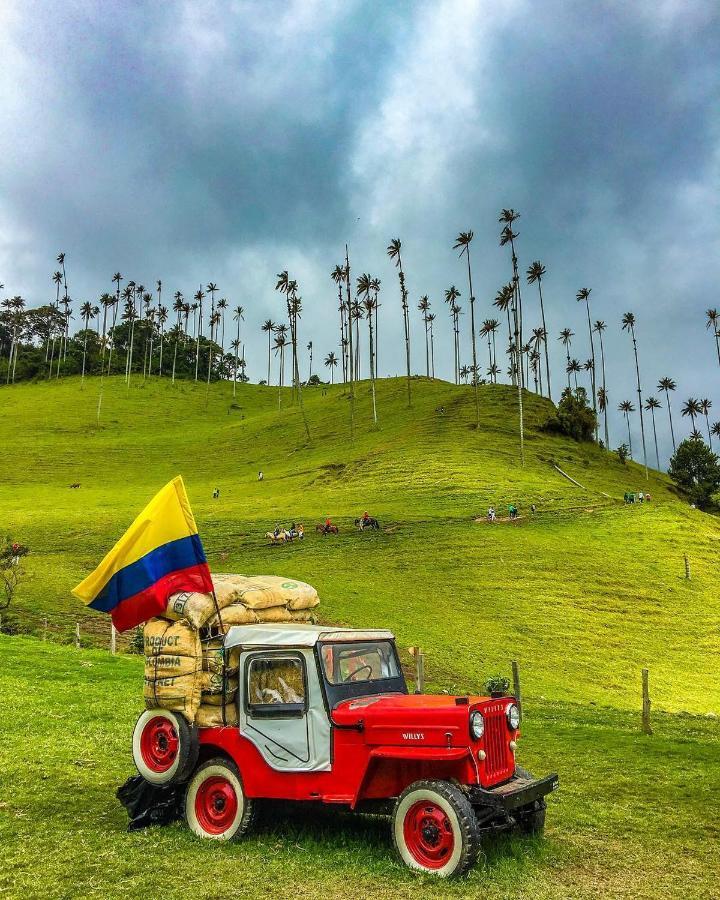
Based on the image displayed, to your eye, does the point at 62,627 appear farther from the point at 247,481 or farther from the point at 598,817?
the point at 247,481

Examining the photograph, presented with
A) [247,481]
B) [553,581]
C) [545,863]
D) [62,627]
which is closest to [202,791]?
[545,863]

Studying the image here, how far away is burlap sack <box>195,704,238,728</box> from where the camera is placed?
1005 cm

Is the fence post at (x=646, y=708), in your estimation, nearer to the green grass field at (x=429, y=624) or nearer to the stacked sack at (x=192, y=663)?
the green grass field at (x=429, y=624)

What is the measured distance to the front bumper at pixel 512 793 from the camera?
8172mm

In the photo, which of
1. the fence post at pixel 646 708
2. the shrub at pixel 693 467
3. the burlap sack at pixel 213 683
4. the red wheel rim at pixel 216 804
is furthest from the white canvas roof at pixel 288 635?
the shrub at pixel 693 467

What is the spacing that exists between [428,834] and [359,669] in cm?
236

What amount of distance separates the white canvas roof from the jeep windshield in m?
0.10

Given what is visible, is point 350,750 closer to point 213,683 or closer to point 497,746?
point 497,746

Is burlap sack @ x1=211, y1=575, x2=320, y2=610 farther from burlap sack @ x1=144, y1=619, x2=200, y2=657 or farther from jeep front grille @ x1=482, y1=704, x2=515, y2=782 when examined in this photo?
jeep front grille @ x1=482, y1=704, x2=515, y2=782

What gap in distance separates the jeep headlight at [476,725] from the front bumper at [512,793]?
2.07 feet

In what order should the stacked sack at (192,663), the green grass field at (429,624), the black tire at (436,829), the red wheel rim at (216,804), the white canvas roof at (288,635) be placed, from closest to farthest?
1. the black tire at (436,829)
2. the green grass field at (429,624)
3. the white canvas roof at (288,635)
4. the red wheel rim at (216,804)
5. the stacked sack at (192,663)

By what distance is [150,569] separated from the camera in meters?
10.6

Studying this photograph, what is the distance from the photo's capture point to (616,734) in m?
18.0

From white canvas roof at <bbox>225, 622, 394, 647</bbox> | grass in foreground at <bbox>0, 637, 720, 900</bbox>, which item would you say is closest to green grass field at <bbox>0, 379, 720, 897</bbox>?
grass in foreground at <bbox>0, 637, 720, 900</bbox>
